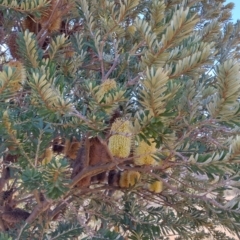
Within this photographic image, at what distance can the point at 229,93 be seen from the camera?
0.77m

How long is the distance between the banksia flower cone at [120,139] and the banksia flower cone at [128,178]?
0.52 meters

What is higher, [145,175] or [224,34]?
[224,34]

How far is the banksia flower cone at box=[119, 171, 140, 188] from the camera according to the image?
149 cm

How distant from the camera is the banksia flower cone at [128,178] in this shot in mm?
1489

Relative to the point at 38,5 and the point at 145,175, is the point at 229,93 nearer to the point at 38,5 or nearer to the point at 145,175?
the point at 38,5

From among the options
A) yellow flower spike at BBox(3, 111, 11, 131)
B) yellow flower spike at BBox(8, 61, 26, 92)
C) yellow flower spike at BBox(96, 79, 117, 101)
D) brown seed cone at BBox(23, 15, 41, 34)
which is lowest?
yellow flower spike at BBox(3, 111, 11, 131)

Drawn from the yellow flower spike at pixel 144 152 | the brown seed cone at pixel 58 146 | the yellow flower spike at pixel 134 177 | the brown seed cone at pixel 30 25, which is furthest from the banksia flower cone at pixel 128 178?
the brown seed cone at pixel 30 25

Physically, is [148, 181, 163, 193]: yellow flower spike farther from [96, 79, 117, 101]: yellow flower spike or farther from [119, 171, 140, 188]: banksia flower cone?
[96, 79, 117, 101]: yellow flower spike

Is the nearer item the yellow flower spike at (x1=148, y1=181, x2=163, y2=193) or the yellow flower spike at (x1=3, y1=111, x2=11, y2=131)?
the yellow flower spike at (x1=3, y1=111, x2=11, y2=131)

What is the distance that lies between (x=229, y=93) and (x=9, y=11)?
685mm

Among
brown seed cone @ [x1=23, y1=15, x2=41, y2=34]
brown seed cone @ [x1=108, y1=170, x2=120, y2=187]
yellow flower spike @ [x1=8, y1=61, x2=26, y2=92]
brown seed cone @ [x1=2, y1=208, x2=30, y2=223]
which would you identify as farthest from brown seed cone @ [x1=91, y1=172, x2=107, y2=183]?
yellow flower spike @ [x1=8, y1=61, x2=26, y2=92]

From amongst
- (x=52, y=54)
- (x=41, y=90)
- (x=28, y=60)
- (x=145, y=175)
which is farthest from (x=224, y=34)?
(x=41, y=90)

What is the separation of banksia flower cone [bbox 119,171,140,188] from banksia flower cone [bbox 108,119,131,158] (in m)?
0.52

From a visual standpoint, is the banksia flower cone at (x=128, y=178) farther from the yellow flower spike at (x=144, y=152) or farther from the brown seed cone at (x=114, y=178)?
the yellow flower spike at (x=144, y=152)
